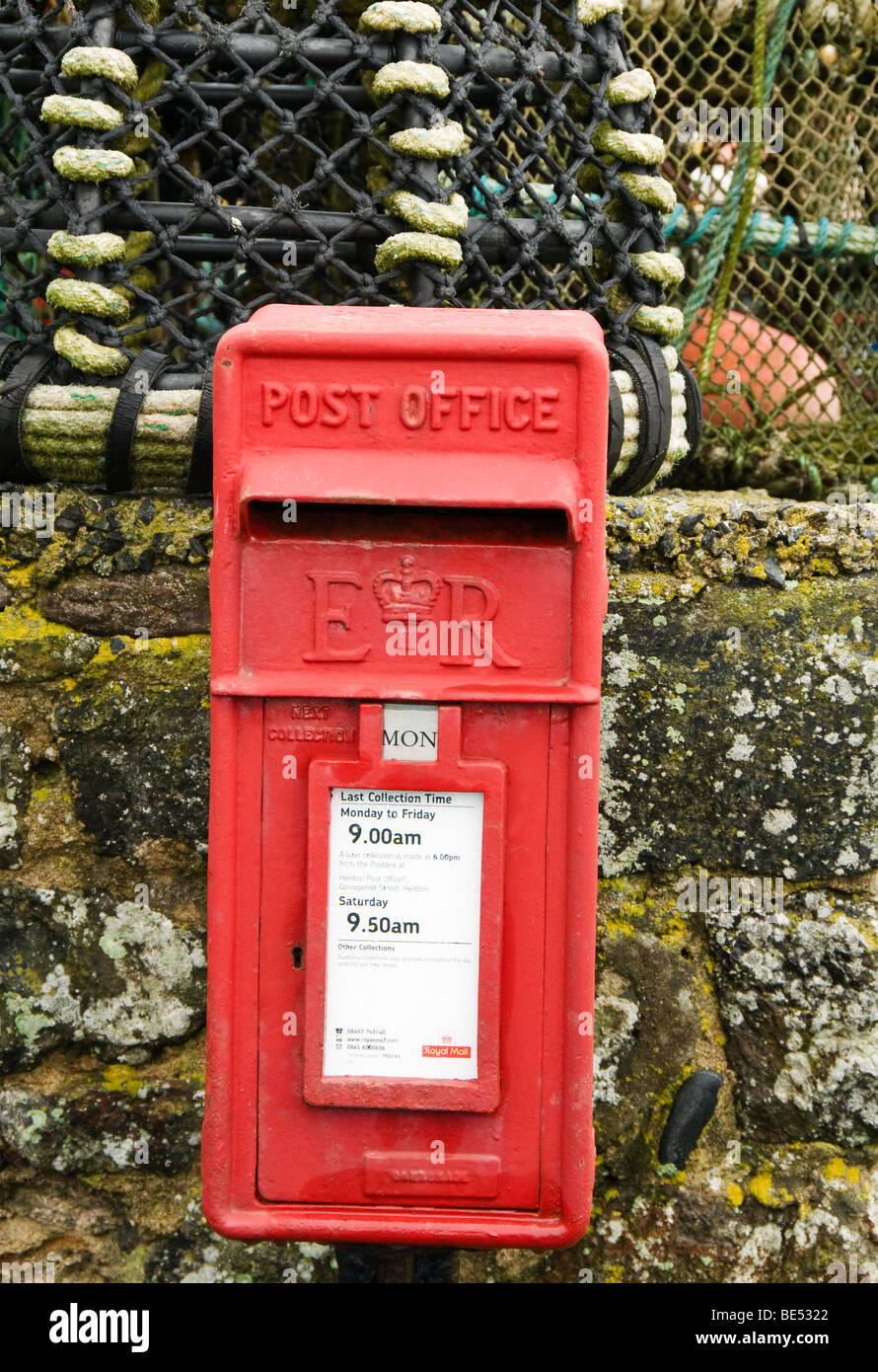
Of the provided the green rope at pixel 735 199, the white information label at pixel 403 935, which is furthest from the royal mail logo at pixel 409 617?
the green rope at pixel 735 199

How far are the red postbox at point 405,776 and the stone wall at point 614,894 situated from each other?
48 centimetres

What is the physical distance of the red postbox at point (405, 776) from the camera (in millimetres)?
1165

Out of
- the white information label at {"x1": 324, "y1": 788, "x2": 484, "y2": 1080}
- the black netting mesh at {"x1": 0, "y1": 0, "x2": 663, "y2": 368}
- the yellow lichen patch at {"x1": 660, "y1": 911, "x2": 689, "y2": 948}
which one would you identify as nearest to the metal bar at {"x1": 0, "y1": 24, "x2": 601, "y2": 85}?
the black netting mesh at {"x1": 0, "y1": 0, "x2": 663, "y2": 368}

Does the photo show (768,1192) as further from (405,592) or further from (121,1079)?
(405,592)

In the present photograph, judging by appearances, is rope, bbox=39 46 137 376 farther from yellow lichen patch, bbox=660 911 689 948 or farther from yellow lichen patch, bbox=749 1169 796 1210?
yellow lichen patch, bbox=749 1169 796 1210

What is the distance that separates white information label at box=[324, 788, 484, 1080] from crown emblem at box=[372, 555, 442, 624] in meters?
0.20

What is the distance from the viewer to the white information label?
3.92 ft

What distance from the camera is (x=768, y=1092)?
1663mm

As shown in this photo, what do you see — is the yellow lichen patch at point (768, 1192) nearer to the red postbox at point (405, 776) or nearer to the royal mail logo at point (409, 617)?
the red postbox at point (405, 776)

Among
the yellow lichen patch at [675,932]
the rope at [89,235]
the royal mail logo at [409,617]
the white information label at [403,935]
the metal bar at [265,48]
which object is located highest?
the metal bar at [265,48]

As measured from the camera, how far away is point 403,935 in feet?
3.97

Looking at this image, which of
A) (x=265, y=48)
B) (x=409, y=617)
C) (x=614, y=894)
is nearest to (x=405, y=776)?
(x=409, y=617)

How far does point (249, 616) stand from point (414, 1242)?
744mm

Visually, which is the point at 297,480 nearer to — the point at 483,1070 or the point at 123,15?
the point at 483,1070
